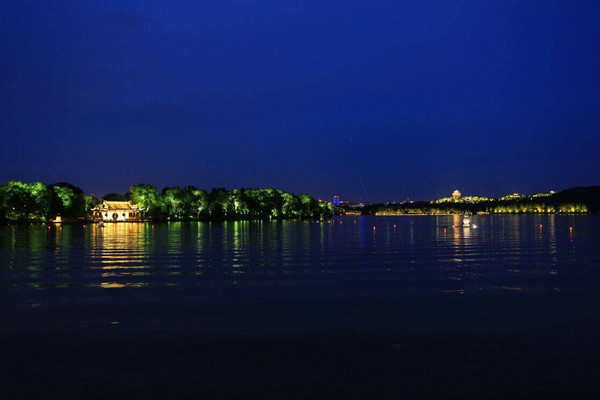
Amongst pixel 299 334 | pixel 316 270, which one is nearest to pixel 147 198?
pixel 316 270

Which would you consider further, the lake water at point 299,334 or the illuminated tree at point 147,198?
the illuminated tree at point 147,198

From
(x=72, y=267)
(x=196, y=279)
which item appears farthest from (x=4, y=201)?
(x=196, y=279)

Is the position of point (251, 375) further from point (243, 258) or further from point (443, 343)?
point (243, 258)

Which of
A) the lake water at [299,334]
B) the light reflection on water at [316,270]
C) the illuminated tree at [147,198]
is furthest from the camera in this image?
the illuminated tree at [147,198]

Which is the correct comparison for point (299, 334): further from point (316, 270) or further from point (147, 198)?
point (147, 198)

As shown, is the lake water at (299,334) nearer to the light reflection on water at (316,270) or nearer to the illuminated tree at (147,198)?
the light reflection on water at (316,270)

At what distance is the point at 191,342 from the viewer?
13258mm

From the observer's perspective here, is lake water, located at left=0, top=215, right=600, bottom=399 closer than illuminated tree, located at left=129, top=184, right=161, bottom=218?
Yes

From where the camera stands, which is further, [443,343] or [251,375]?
[443,343]

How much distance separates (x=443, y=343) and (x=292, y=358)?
4.28 metres

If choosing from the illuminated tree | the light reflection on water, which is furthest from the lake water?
the illuminated tree

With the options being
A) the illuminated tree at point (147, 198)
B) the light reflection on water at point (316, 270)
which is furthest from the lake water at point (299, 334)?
the illuminated tree at point (147, 198)

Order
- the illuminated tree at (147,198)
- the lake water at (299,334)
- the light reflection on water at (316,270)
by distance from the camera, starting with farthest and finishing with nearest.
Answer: the illuminated tree at (147,198)
the light reflection on water at (316,270)
the lake water at (299,334)

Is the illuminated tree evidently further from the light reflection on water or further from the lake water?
the lake water
